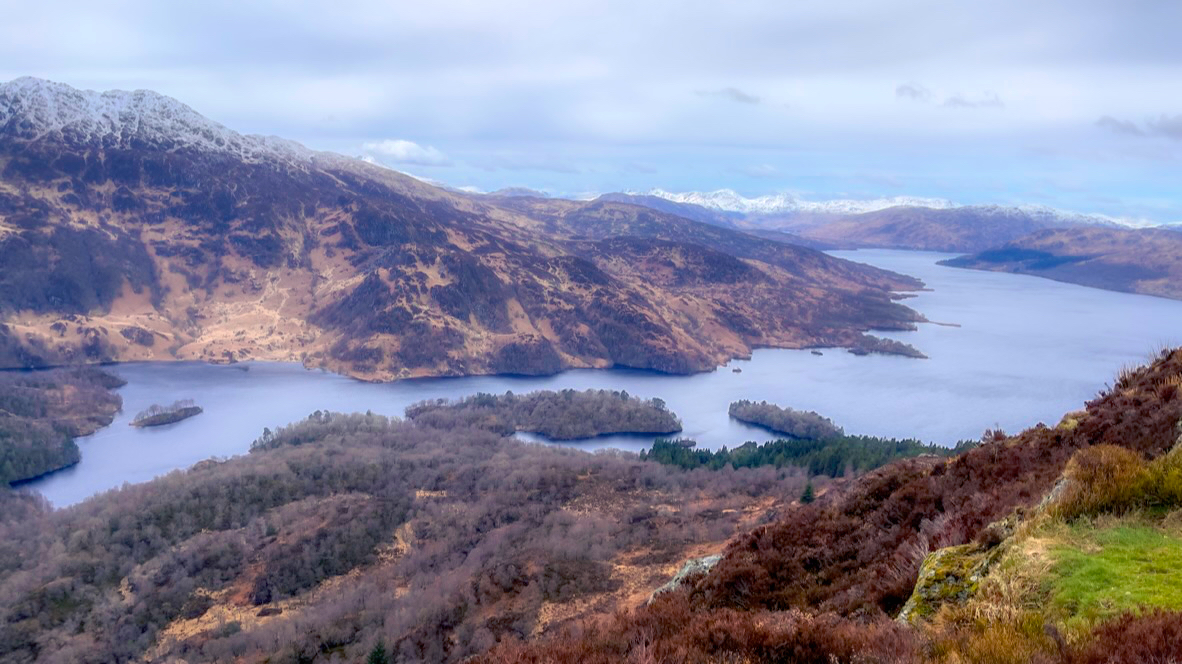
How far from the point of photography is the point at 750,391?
Result: 11456cm

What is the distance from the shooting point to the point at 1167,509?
8.83m

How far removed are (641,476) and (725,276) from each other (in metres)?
139

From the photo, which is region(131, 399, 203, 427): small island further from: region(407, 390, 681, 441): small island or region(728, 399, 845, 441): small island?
region(728, 399, 845, 441): small island

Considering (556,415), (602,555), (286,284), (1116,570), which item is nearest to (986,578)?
(1116,570)

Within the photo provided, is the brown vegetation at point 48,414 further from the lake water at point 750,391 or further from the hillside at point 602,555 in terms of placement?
the hillside at point 602,555

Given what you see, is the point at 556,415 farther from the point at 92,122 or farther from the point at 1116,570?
the point at 92,122

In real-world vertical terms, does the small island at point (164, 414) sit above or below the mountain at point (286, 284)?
below

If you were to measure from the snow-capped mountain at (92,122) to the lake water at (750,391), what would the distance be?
85.0 m

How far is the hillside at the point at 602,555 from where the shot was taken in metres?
7.62

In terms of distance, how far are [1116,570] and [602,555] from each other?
1272 inches

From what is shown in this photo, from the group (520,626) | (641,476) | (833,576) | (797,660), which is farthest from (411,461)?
(797,660)

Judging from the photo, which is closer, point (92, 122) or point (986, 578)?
point (986, 578)

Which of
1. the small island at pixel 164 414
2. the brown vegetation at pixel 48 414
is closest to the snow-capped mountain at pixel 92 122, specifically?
the brown vegetation at pixel 48 414

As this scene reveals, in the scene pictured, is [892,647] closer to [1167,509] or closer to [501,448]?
[1167,509]
